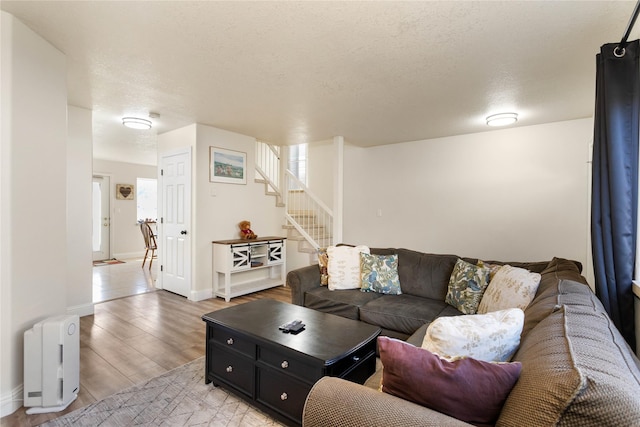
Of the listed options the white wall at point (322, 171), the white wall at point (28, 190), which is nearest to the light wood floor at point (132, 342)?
the white wall at point (28, 190)

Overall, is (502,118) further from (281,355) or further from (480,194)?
(281,355)

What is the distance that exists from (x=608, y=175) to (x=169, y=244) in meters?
4.79

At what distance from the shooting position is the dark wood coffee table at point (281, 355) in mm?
1664

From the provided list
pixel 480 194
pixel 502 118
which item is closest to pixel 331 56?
pixel 502 118

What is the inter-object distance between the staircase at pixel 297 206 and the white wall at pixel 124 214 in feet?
13.3

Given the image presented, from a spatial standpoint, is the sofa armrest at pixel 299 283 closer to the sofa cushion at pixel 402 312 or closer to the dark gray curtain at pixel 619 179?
the sofa cushion at pixel 402 312

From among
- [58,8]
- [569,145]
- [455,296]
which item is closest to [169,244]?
[58,8]

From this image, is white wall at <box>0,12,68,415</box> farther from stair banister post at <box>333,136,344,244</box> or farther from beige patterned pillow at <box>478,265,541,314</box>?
stair banister post at <box>333,136,344,244</box>

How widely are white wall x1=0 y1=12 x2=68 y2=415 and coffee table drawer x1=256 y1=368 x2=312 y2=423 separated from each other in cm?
154

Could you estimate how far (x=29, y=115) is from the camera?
6.46 ft

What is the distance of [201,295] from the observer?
420 cm

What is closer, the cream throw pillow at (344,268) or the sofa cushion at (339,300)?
the sofa cushion at (339,300)

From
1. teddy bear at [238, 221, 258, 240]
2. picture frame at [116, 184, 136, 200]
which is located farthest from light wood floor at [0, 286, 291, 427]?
picture frame at [116, 184, 136, 200]

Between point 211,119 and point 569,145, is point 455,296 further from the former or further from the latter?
point 211,119
